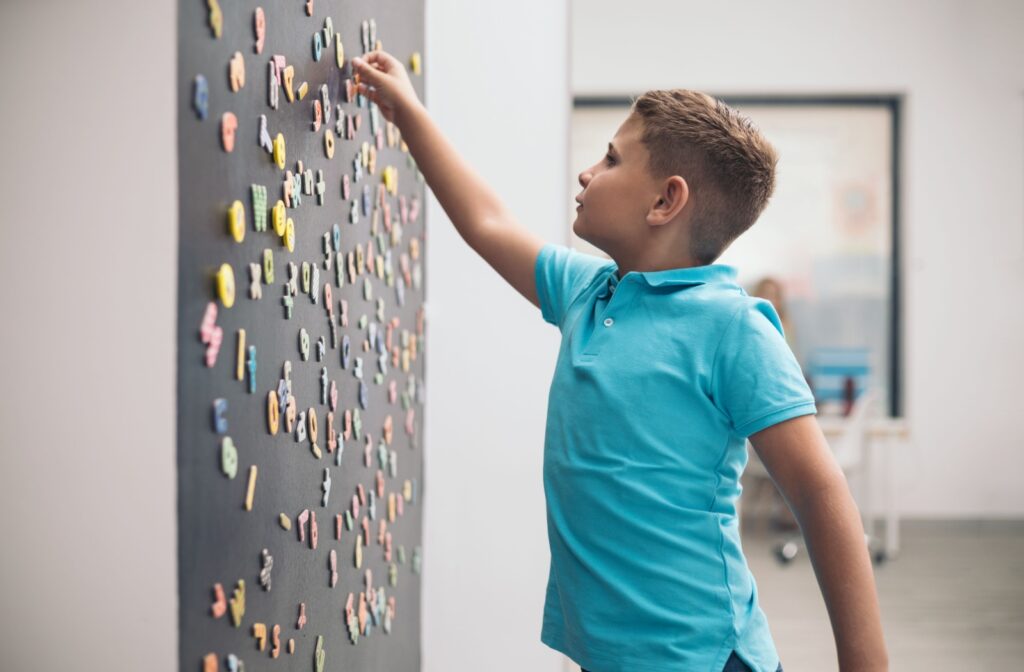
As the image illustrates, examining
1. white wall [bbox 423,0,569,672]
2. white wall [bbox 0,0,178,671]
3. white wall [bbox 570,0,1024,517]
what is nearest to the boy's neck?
white wall [bbox 0,0,178,671]

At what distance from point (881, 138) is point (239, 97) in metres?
5.17

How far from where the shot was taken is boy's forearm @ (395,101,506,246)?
1245mm

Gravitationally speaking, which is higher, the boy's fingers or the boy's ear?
the boy's fingers

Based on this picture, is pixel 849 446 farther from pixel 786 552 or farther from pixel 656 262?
pixel 656 262

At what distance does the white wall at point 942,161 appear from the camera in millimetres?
5203

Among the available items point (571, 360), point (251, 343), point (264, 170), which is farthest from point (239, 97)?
point (571, 360)

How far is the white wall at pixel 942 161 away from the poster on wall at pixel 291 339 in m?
4.07

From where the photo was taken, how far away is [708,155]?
1.10 meters

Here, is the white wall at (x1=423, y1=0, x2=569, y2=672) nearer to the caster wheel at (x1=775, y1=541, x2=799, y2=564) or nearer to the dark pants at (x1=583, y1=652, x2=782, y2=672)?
the dark pants at (x1=583, y1=652, x2=782, y2=672)

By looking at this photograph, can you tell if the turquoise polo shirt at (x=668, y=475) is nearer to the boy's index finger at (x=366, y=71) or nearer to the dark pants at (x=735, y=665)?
the dark pants at (x=735, y=665)

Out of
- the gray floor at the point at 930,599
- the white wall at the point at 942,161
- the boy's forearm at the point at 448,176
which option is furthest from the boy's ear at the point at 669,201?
the white wall at the point at 942,161

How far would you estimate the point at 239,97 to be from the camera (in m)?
0.82

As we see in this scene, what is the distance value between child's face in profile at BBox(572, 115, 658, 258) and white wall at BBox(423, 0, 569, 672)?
2.36 ft

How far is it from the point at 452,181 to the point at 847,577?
2.19 feet
